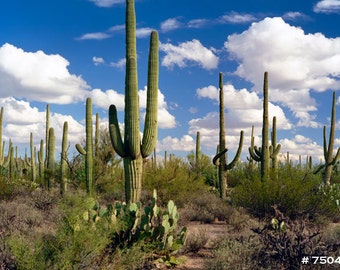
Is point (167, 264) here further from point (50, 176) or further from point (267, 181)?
point (50, 176)

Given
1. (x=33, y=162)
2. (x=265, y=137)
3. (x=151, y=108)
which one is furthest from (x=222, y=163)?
(x=33, y=162)

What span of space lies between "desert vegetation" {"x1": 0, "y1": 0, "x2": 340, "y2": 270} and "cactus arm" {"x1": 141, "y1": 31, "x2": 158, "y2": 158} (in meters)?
0.03

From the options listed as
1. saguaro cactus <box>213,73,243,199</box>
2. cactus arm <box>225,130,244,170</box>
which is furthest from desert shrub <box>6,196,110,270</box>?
cactus arm <box>225,130,244,170</box>

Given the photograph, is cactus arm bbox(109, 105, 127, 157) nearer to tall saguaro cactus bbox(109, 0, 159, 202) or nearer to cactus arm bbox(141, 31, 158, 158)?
tall saguaro cactus bbox(109, 0, 159, 202)

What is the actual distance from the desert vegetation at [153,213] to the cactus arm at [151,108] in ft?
0.09

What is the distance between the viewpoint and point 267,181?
1431 cm

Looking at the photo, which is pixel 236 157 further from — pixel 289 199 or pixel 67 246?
pixel 67 246

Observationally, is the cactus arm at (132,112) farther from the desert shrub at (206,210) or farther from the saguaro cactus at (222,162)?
the saguaro cactus at (222,162)

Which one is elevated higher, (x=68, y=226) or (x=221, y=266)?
(x=68, y=226)

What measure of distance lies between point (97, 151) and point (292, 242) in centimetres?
1777

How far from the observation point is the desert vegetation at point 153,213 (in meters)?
7.26

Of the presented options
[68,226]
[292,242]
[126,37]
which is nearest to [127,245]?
[68,226]

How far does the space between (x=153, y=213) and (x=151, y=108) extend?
14.3 ft

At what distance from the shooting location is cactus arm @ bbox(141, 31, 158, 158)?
12367 mm
